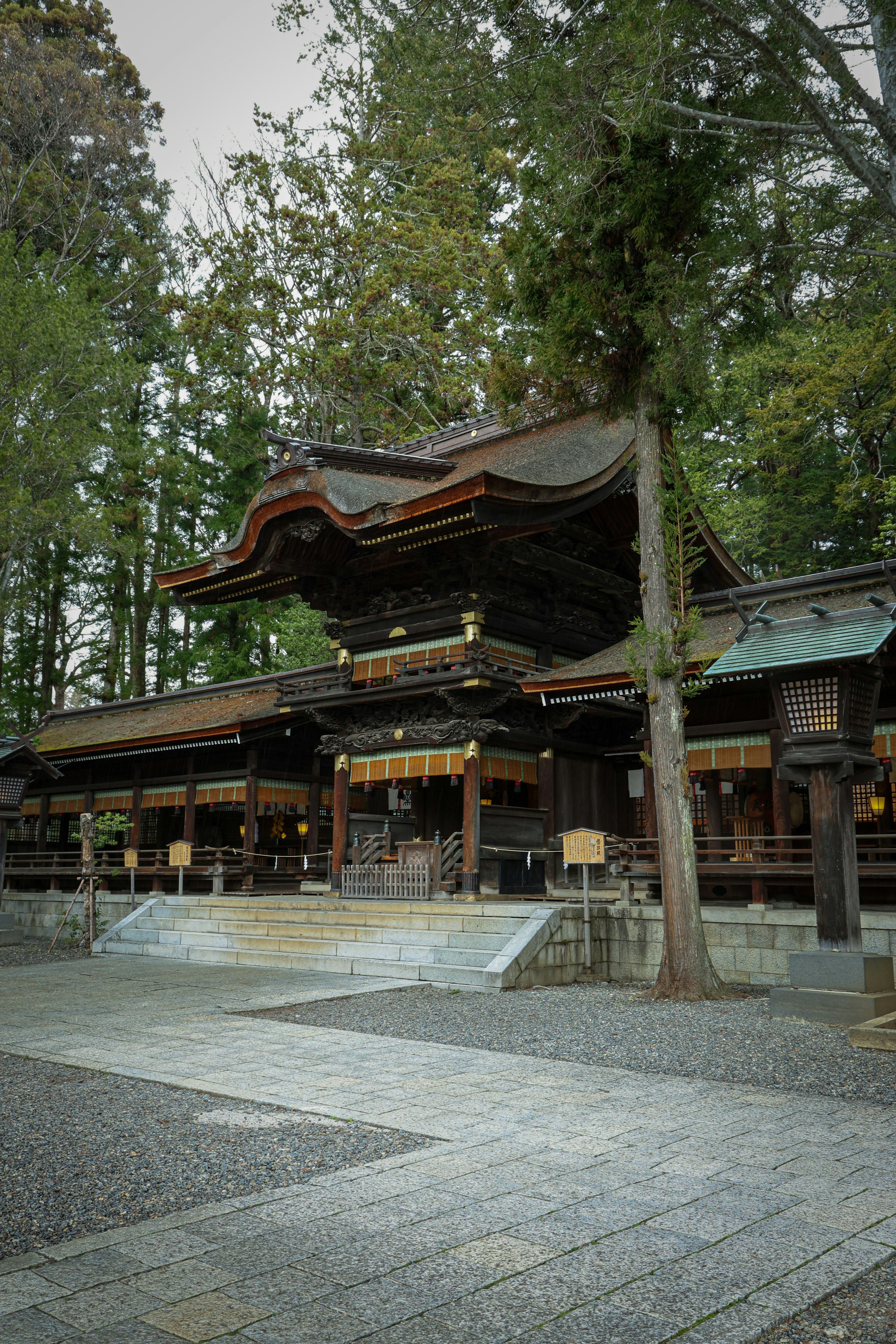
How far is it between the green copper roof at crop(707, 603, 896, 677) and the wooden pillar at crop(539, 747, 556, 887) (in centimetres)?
662

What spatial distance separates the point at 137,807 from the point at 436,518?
1158 cm

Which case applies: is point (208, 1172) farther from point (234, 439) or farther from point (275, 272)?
point (234, 439)

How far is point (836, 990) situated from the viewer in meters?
8.25

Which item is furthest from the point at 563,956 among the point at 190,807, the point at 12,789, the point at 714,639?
the point at 190,807

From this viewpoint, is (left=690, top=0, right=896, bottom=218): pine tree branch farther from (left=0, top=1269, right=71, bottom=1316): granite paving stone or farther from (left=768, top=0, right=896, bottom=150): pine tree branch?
(left=0, top=1269, right=71, bottom=1316): granite paving stone

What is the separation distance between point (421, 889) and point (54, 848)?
1525cm

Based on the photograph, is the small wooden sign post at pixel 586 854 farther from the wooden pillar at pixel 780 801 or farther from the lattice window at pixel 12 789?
the lattice window at pixel 12 789

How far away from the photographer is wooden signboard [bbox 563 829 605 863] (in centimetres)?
1133

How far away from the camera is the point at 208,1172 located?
4.11m

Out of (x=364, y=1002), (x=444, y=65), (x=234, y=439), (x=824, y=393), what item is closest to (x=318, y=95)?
(x=234, y=439)

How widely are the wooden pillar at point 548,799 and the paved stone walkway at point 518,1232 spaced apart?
9.81m

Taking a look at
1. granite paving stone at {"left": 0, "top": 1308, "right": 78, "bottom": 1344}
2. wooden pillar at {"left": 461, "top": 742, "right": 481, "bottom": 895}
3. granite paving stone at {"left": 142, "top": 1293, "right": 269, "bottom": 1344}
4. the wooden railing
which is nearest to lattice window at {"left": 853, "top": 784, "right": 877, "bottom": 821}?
the wooden railing

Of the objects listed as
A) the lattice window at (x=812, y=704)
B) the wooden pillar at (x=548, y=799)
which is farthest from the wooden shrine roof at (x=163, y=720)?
the lattice window at (x=812, y=704)

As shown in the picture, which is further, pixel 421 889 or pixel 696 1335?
pixel 421 889
